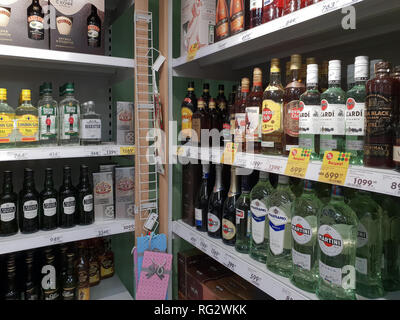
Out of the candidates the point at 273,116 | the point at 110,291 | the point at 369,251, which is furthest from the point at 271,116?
the point at 110,291

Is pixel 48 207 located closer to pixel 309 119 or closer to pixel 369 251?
pixel 309 119

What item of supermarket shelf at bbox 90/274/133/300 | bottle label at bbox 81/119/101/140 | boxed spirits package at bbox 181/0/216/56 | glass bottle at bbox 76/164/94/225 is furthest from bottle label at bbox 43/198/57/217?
boxed spirits package at bbox 181/0/216/56

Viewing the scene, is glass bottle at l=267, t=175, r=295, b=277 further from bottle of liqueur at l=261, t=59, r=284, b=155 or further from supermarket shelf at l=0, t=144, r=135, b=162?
supermarket shelf at l=0, t=144, r=135, b=162

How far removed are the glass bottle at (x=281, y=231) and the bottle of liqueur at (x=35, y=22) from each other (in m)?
1.29

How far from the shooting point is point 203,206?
145 centimetres

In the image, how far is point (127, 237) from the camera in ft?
6.11

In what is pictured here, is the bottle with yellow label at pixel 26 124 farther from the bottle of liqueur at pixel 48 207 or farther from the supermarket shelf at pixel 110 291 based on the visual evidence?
the supermarket shelf at pixel 110 291

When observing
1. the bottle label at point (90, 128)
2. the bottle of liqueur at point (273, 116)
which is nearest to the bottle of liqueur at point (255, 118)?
the bottle of liqueur at point (273, 116)

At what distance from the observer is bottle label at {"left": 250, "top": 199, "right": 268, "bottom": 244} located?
110 centimetres

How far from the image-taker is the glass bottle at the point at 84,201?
1499 millimetres

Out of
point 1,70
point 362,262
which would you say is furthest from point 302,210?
point 1,70

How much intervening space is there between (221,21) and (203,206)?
0.89m

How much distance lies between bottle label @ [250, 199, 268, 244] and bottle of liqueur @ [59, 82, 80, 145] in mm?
984

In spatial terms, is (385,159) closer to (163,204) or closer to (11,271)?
(163,204)
